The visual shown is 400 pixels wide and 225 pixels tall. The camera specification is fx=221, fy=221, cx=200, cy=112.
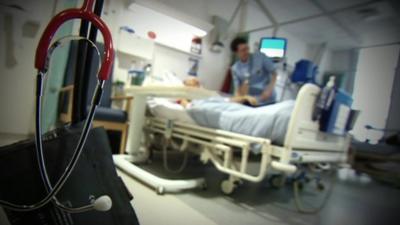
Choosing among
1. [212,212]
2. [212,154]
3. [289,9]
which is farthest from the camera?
[212,154]

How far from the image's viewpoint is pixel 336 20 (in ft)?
1.51

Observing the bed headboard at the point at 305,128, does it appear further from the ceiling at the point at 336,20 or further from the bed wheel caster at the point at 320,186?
the bed wheel caster at the point at 320,186

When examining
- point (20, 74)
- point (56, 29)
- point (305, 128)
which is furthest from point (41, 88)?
point (305, 128)

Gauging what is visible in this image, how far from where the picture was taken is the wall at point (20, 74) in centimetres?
53

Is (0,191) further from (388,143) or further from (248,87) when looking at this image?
(248,87)

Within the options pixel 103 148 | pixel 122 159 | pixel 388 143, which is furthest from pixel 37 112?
pixel 122 159

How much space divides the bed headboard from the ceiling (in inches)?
13.1

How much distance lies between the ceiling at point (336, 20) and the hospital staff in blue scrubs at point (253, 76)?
0.11 m

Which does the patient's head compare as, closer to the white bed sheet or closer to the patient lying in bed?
the patient lying in bed

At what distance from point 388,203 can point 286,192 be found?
1.01 metres

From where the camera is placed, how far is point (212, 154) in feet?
3.90

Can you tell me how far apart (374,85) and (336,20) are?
6.1 inches

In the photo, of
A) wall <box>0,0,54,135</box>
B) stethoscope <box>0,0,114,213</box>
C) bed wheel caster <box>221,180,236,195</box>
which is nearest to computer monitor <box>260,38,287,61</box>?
stethoscope <box>0,0,114,213</box>

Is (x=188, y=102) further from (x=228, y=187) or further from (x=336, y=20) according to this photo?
(x=336, y=20)
